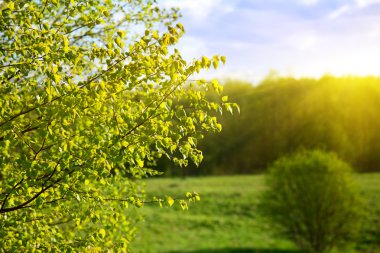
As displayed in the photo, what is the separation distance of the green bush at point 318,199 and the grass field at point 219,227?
250 cm

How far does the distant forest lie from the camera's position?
77.6 m

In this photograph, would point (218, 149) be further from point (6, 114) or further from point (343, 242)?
point (6, 114)

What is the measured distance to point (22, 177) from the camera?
251 inches

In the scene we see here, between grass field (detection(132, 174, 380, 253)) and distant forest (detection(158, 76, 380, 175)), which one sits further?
distant forest (detection(158, 76, 380, 175))

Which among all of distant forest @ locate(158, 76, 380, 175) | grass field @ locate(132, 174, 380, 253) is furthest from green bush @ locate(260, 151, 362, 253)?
distant forest @ locate(158, 76, 380, 175)

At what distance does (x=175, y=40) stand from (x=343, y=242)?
910 inches

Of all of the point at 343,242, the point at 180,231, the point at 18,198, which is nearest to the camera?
the point at 18,198

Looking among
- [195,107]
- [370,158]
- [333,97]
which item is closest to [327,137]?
[370,158]

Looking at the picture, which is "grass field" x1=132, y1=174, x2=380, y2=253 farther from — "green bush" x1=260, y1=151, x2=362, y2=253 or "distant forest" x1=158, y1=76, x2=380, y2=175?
"distant forest" x1=158, y1=76, x2=380, y2=175

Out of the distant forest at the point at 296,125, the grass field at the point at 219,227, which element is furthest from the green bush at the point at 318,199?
the distant forest at the point at 296,125

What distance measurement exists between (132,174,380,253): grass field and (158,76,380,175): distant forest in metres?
28.4

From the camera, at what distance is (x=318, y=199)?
2403cm

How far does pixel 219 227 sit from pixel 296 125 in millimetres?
62430

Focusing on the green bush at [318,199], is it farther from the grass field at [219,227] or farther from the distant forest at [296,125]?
the distant forest at [296,125]
